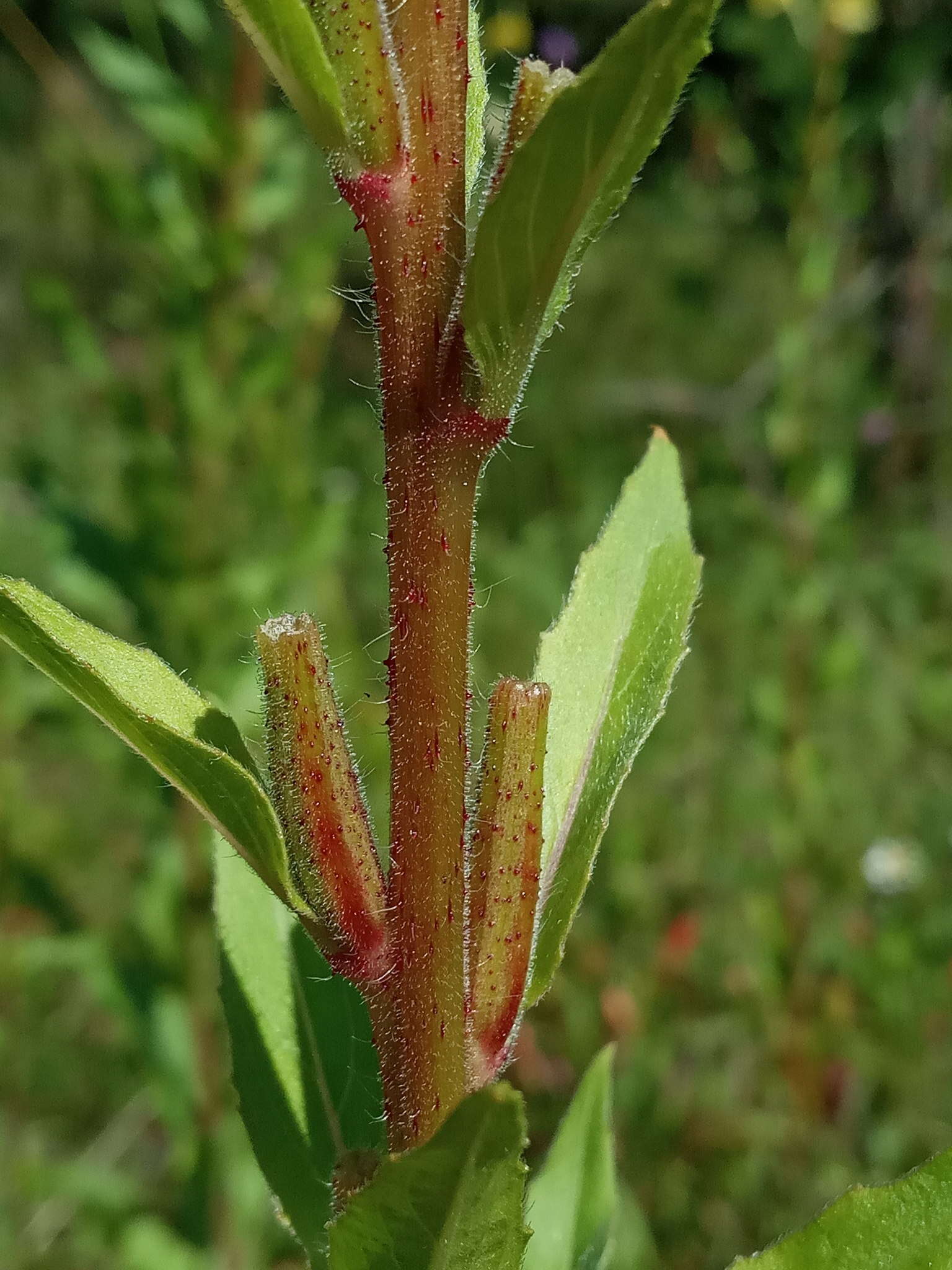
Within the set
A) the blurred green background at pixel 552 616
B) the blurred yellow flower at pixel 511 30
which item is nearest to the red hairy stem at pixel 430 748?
the blurred green background at pixel 552 616

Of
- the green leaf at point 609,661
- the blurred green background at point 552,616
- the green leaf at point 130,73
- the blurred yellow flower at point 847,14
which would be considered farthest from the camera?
the blurred yellow flower at point 847,14

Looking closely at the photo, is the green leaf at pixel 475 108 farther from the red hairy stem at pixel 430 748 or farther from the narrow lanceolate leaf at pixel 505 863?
the narrow lanceolate leaf at pixel 505 863

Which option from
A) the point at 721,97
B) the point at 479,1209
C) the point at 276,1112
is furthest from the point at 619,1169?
the point at 721,97

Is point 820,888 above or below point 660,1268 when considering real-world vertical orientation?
above

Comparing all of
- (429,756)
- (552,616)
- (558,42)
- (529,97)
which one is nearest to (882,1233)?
(429,756)

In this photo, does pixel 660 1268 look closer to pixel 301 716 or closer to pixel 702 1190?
pixel 702 1190

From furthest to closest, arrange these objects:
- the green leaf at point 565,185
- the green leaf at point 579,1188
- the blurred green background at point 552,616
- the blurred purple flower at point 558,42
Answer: the blurred purple flower at point 558,42 < the blurred green background at point 552,616 < the green leaf at point 579,1188 < the green leaf at point 565,185

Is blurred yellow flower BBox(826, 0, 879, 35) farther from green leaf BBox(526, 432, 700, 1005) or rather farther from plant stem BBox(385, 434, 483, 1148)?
plant stem BBox(385, 434, 483, 1148)
